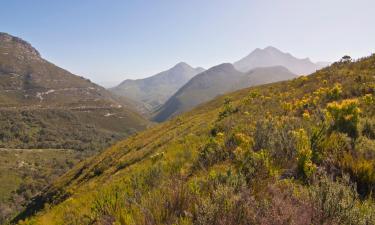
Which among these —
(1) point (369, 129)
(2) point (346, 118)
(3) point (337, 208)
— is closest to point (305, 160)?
(3) point (337, 208)

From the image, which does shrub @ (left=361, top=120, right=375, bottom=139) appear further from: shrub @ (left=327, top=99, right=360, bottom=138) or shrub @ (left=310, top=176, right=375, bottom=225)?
shrub @ (left=310, top=176, right=375, bottom=225)

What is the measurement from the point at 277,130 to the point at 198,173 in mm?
2417

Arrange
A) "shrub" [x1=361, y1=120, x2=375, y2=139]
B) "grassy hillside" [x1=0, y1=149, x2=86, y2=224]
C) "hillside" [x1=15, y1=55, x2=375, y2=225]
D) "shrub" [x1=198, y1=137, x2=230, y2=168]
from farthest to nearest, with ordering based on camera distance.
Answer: "grassy hillside" [x1=0, y1=149, x2=86, y2=224] → "shrub" [x1=198, y1=137, x2=230, y2=168] → "shrub" [x1=361, y1=120, x2=375, y2=139] → "hillside" [x1=15, y1=55, x2=375, y2=225]

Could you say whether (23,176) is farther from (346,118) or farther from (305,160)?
(305,160)

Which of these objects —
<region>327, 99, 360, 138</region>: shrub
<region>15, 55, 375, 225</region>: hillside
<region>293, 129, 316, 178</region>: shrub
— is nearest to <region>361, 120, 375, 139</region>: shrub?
<region>15, 55, 375, 225</region>: hillside

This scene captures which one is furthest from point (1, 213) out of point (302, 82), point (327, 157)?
point (327, 157)

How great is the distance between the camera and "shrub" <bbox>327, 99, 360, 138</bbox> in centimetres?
703

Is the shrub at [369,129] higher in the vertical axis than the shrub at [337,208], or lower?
higher

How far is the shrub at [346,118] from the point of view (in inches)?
277

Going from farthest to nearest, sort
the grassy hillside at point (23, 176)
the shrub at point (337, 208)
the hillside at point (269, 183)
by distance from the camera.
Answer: the grassy hillside at point (23, 176), the hillside at point (269, 183), the shrub at point (337, 208)

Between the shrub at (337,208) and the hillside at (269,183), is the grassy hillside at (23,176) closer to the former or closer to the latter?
the hillside at (269,183)

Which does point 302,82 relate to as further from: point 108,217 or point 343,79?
point 108,217

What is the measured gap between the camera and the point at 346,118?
7367mm

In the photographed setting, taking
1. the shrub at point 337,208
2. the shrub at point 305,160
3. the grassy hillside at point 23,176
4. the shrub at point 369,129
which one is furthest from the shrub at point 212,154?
the grassy hillside at point 23,176
